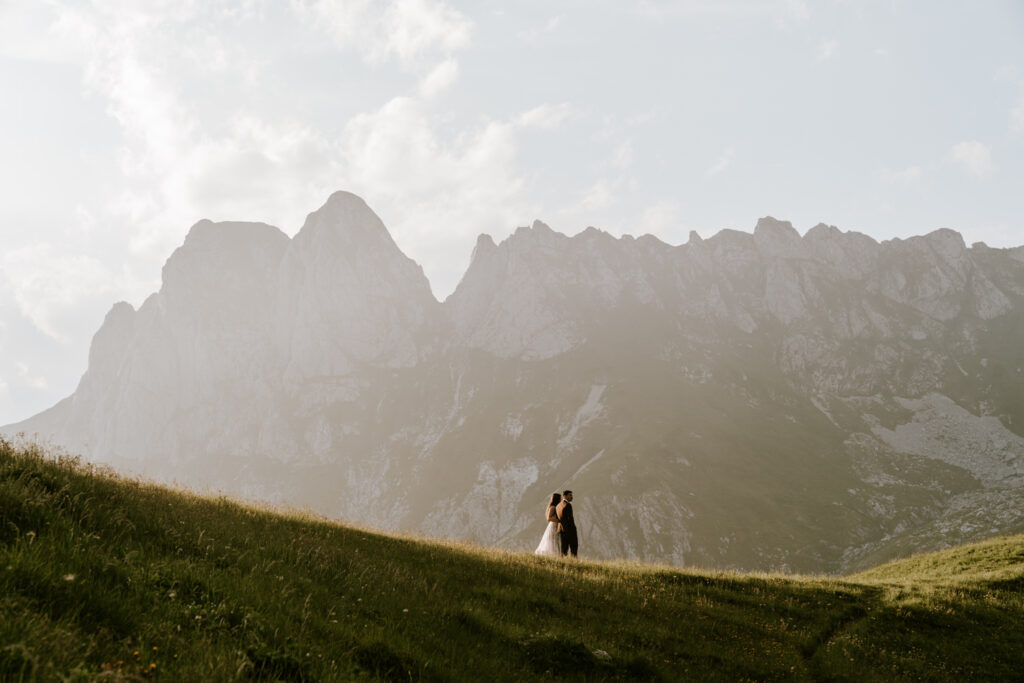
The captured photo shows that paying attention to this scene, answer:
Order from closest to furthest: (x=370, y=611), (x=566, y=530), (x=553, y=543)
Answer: (x=370, y=611) → (x=566, y=530) → (x=553, y=543)

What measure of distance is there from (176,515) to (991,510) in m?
237

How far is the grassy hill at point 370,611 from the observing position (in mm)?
5555

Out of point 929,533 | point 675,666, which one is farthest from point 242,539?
point 929,533

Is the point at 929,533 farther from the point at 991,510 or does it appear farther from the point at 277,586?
the point at 277,586

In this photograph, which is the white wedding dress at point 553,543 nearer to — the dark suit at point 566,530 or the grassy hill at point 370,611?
the dark suit at point 566,530

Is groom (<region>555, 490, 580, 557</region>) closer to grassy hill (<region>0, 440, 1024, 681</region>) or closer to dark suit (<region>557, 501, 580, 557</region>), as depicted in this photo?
dark suit (<region>557, 501, 580, 557</region>)

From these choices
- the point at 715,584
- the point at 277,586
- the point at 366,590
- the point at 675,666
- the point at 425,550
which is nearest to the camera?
the point at 277,586

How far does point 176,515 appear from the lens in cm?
1084

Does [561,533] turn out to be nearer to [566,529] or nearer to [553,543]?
[566,529]

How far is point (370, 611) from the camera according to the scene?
884 cm

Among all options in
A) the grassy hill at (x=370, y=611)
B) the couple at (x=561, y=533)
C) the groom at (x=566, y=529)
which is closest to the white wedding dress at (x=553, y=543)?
the couple at (x=561, y=533)

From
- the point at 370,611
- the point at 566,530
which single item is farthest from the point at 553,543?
the point at 370,611

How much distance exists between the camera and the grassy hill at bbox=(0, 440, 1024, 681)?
5.55 m

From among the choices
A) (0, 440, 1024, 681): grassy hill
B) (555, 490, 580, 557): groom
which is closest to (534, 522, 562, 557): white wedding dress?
(555, 490, 580, 557): groom
